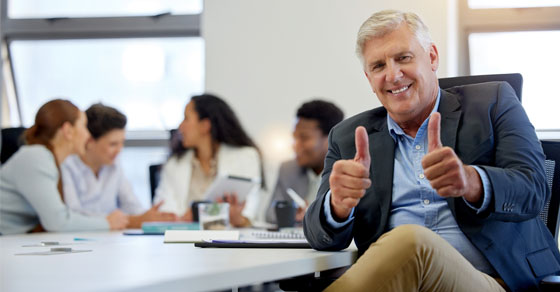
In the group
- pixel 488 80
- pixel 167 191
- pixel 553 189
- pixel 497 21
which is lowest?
pixel 167 191

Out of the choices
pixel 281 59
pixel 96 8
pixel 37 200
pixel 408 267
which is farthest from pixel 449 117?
pixel 96 8

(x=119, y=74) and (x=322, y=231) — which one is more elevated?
(x=119, y=74)

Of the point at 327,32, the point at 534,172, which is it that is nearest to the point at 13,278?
the point at 534,172

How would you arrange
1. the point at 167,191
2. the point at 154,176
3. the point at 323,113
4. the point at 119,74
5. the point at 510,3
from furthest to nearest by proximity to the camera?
1. the point at 119,74
2. the point at 510,3
3. the point at 154,176
4. the point at 323,113
5. the point at 167,191

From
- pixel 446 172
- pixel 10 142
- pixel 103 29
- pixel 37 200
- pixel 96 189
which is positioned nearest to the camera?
pixel 446 172

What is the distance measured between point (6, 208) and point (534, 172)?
2.12m

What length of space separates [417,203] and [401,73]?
356 mm

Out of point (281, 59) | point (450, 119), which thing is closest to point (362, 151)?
point (450, 119)

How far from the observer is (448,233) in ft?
5.83

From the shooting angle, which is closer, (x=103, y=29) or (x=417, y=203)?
(x=417, y=203)

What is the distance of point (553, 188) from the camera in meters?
2.04

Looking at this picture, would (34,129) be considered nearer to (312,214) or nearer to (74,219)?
(74,219)

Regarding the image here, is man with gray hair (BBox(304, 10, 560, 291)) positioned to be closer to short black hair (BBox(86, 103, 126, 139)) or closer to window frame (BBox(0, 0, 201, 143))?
short black hair (BBox(86, 103, 126, 139))

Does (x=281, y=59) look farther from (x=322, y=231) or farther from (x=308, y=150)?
(x=322, y=231)
